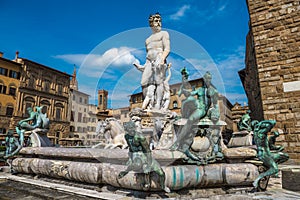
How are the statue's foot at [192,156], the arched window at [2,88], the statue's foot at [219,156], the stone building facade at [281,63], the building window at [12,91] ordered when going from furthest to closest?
the building window at [12,91] → the arched window at [2,88] → the stone building facade at [281,63] → the statue's foot at [219,156] → the statue's foot at [192,156]

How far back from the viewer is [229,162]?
365cm

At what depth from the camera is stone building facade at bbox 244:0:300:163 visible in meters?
8.10

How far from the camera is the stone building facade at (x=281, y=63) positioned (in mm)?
8102

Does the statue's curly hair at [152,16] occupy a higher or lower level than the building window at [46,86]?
lower

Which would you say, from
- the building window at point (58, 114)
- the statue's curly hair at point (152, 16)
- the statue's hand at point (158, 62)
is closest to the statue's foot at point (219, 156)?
the statue's hand at point (158, 62)

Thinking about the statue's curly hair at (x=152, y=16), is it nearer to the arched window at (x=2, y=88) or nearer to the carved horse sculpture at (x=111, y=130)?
the carved horse sculpture at (x=111, y=130)

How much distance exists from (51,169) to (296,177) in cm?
554

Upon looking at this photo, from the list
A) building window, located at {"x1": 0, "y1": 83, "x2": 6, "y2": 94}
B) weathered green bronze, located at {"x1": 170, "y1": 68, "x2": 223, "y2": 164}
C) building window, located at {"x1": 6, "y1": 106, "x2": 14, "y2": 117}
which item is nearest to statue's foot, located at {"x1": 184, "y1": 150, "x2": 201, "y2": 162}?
weathered green bronze, located at {"x1": 170, "y1": 68, "x2": 223, "y2": 164}

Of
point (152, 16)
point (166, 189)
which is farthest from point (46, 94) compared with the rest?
point (166, 189)

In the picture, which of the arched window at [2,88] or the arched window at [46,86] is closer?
the arched window at [2,88]

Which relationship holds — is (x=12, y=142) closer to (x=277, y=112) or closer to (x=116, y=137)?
(x=116, y=137)

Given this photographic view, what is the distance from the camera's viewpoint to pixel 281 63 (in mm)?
8711

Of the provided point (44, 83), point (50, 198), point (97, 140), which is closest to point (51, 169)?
point (50, 198)

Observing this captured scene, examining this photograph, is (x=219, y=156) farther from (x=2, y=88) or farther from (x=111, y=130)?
(x=2, y=88)
